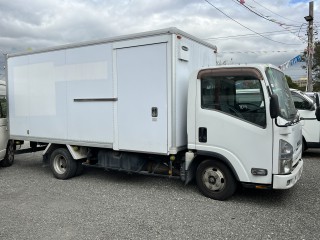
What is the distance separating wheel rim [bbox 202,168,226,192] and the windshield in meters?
1.46

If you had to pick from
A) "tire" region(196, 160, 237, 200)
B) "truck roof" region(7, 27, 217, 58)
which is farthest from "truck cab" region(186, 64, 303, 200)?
"truck roof" region(7, 27, 217, 58)

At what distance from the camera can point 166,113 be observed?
19.2 feet

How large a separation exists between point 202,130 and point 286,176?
1524 mm

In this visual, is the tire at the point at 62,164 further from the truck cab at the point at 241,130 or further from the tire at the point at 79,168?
the truck cab at the point at 241,130

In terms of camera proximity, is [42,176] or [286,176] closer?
[286,176]

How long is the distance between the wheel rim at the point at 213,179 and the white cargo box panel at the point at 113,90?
0.68m

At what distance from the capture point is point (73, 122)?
718 centimetres

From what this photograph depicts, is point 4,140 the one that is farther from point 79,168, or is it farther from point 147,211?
point 147,211

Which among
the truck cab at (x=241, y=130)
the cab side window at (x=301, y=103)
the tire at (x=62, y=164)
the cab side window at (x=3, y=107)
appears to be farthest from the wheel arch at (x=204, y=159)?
the cab side window at (x=3, y=107)

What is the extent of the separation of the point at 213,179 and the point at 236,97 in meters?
1.49

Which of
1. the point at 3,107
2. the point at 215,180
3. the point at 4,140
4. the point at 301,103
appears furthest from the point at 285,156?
the point at 3,107

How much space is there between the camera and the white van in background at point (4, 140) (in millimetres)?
8688

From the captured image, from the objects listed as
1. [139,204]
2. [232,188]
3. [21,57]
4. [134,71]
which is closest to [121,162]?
[139,204]

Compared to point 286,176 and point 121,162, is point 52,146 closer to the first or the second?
point 121,162
